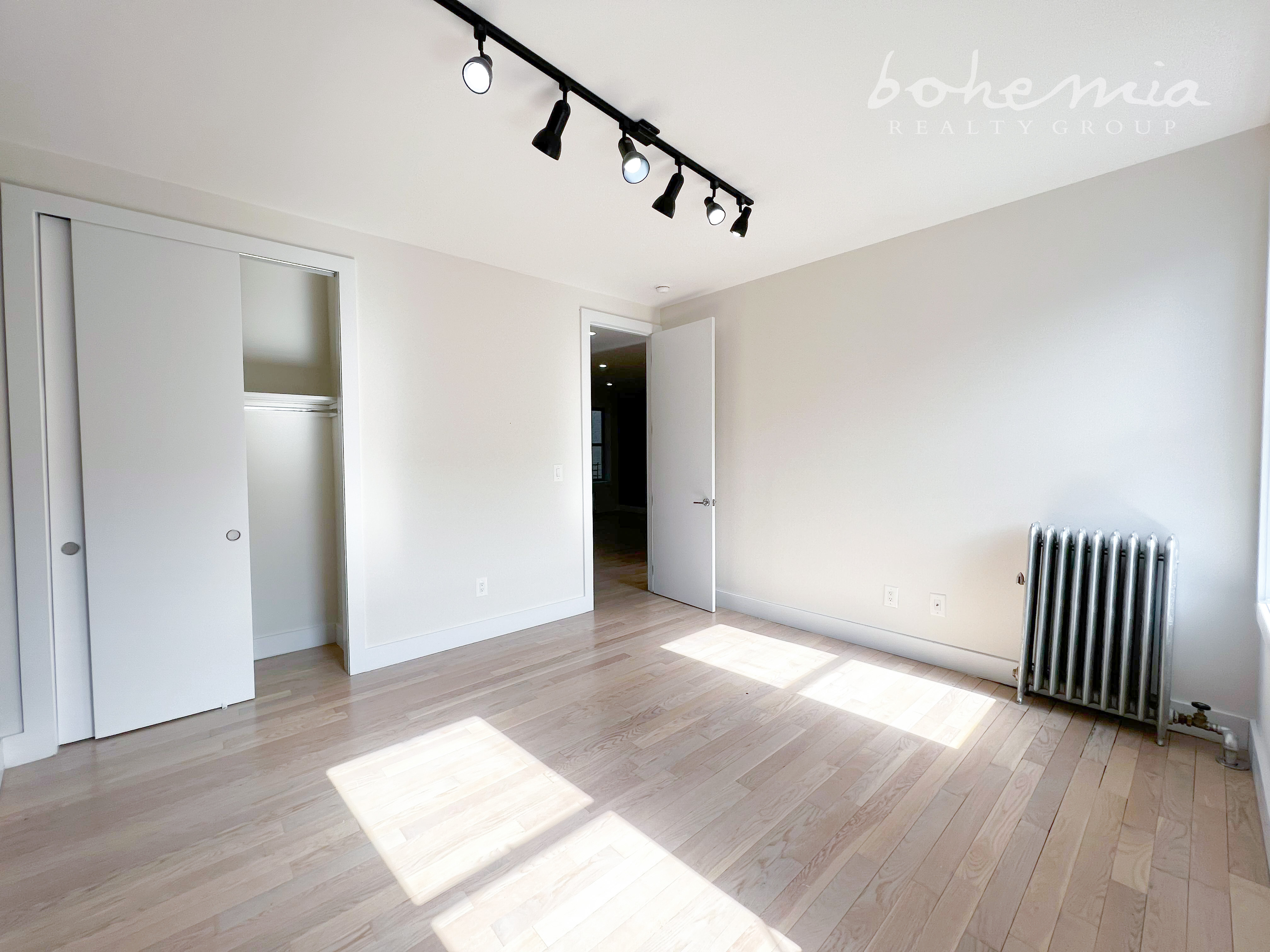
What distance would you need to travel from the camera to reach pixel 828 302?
11.3 ft

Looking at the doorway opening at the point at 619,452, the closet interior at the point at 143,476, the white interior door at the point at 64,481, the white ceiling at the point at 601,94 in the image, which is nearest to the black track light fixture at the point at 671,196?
the white ceiling at the point at 601,94

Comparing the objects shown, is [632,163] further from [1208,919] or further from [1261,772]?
[1261,772]

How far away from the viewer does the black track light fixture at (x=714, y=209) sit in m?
2.41

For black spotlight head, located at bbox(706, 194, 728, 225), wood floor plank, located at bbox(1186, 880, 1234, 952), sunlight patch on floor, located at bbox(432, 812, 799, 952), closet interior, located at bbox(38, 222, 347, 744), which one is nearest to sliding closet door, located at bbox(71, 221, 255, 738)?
closet interior, located at bbox(38, 222, 347, 744)

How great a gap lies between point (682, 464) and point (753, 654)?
1.67m

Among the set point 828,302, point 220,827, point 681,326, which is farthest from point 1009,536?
point 220,827

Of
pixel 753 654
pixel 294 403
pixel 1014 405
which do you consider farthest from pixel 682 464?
pixel 294 403

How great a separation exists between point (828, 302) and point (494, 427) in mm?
2407

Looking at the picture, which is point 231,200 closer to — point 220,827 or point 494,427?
point 494,427

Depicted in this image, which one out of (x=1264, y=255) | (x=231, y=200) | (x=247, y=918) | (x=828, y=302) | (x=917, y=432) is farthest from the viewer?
(x=828, y=302)

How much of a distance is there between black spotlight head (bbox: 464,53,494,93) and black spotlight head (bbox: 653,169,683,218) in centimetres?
82

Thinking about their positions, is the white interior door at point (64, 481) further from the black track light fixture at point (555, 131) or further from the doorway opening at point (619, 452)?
the doorway opening at point (619, 452)

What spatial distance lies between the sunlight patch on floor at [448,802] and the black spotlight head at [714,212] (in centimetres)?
254

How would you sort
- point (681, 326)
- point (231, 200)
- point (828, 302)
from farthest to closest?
point (681, 326)
point (828, 302)
point (231, 200)
